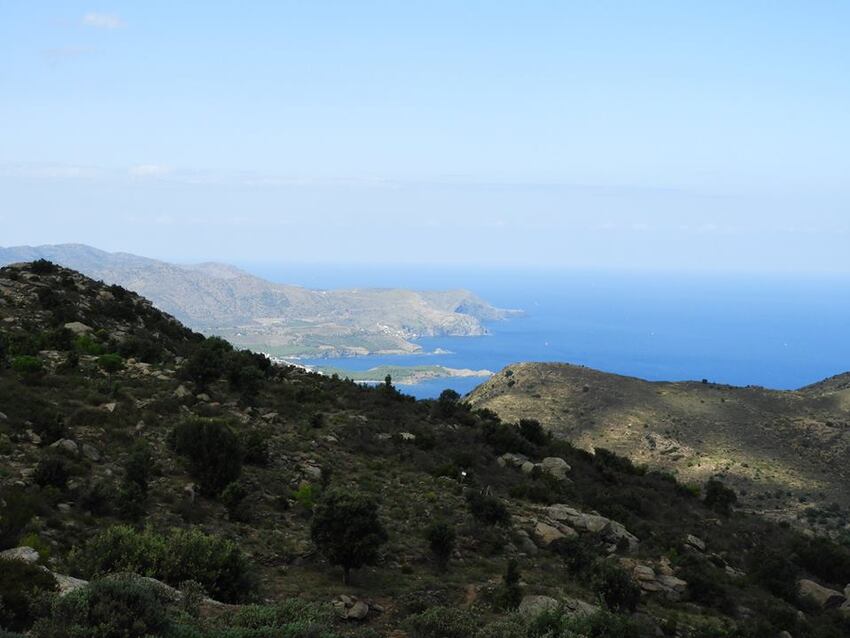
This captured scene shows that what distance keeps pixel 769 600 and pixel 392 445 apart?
48.8 feet

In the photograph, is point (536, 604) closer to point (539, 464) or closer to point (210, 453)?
point (210, 453)

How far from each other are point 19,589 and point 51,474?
697cm

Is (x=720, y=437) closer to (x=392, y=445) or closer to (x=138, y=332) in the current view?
(x=392, y=445)

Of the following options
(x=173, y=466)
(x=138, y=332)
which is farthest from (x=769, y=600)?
(x=138, y=332)

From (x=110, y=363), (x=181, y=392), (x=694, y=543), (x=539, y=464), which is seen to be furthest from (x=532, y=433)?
(x=110, y=363)

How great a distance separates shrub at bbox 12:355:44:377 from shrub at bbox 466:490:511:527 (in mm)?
17170

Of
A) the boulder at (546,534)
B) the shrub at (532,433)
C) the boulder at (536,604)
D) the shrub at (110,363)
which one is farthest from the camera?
the shrub at (532,433)

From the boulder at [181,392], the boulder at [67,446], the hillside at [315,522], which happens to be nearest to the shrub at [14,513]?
the hillside at [315,522]

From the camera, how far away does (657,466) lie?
54.4 m

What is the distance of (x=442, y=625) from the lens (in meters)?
12.1

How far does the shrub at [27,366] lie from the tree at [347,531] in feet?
48.2

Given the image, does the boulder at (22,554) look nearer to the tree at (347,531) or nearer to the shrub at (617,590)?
the tree at (347,531)

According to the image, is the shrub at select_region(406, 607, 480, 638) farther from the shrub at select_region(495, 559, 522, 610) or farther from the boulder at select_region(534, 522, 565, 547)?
the boulder at select_region(534, 522, 565, 547)

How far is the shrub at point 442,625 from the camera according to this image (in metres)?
11.9
